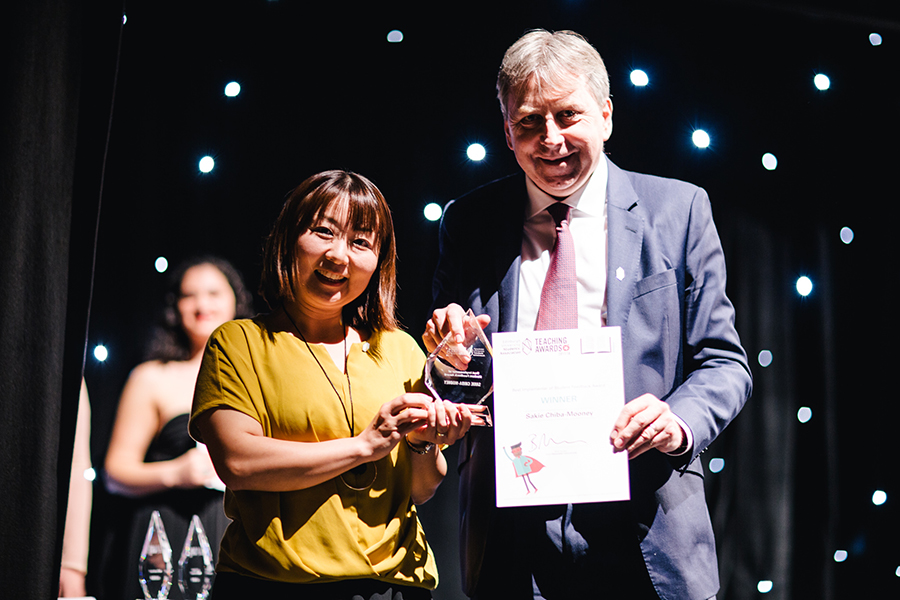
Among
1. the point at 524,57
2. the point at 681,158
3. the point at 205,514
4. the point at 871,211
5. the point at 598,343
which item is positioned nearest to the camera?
the point at 598,343

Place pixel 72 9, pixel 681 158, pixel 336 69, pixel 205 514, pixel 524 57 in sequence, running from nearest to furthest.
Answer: pixel 72 9 < pixel 524 57 < pixel 205 514 < pixel 336 69 < pixel 681 158

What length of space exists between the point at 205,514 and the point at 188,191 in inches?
36.8

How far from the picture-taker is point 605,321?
165cm

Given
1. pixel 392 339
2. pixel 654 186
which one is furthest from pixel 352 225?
pixel 654 186

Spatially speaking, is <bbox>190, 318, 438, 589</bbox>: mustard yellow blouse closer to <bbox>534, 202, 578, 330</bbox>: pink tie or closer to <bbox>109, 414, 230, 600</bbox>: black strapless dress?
<bbox>534, 202, 578, 330</bbox>: pink tie

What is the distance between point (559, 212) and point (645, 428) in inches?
23.1

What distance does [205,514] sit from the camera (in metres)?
1.92

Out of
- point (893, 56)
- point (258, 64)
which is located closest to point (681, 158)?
point (893, 56)

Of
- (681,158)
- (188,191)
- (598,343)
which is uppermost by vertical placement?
(681,158)

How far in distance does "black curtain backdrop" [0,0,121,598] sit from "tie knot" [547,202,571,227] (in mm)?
1055

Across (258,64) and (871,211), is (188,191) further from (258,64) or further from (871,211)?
(871,211)

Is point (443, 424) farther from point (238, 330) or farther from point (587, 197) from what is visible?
point (587, 197)

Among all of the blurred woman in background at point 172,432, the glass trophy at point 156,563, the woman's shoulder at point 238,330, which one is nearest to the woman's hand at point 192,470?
the blurred woman in background at point 172,432

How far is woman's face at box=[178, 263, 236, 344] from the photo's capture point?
1977 millimetres
